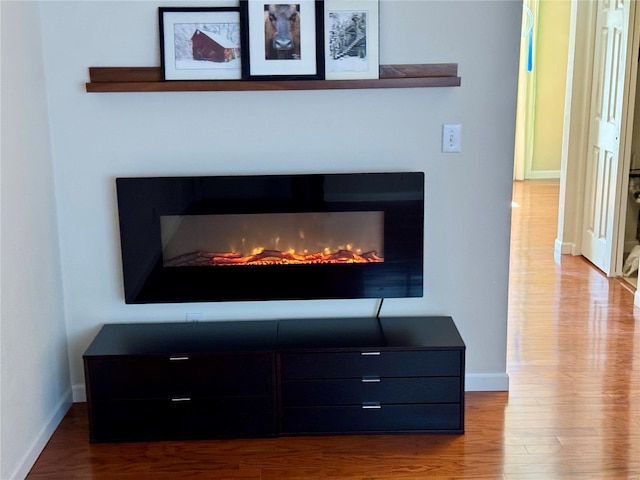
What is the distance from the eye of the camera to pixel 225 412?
3.23 meters

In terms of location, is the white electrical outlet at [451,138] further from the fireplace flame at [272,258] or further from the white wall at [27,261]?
the white wall at [27,261]

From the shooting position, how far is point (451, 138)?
11.1 feet

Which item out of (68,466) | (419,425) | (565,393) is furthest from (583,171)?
(68,466)

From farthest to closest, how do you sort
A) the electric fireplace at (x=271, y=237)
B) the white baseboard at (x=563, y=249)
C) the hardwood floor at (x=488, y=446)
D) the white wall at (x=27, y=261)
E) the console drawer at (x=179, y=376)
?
1. the white baseboard at (x=563, y=249)
2. the electric fireplace at (x=271, y=237)
3. the console drawer at (x=179, y=376)
4. the hardwood floor at (x=488, y=446)
5. the white wall at (x=27, y=261)

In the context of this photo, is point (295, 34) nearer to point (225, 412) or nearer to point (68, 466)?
point (225, 412)

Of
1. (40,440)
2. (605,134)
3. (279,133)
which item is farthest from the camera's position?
(605,134)

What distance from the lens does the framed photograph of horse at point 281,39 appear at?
10.5 ft

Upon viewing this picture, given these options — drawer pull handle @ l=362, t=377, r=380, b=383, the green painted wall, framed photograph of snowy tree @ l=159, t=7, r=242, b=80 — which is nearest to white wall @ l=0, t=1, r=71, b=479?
framed photograph of snowy tree @ l=159, t=7, r=242, b=80

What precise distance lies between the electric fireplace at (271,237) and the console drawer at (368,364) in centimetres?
32

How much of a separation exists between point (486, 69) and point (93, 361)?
76.8 inches

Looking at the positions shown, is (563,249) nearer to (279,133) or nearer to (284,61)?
(279,133)

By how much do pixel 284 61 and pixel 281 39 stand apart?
3.4 inches

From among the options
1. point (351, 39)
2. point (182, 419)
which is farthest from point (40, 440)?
point (351, 39)

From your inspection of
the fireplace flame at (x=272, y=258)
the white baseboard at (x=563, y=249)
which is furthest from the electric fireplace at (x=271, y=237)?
the white baseboard at (x=563, y=249)
